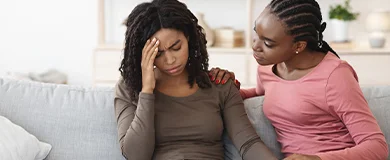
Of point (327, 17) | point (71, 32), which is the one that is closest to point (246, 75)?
point (327, 17)

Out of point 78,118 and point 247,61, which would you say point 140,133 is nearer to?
point 78,118

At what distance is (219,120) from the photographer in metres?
1.75

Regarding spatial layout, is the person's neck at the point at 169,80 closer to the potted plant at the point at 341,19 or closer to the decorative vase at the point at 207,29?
the decorative vase at the point at 207,29

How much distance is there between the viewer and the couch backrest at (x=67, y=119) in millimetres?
1815

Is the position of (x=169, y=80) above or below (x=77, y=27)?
above

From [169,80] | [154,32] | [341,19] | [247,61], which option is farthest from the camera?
[341,19]

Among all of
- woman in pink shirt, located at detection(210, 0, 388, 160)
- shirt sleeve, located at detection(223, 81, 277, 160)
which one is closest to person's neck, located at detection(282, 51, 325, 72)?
woman in pink shirt, located at detection(210, 0, 388, 160)

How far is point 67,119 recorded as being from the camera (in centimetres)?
185

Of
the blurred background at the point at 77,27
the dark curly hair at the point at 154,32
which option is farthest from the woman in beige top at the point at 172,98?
the blurred background at the point at 77,27

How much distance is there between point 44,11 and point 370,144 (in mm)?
3222

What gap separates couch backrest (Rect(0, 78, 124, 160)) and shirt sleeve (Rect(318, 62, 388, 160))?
0.70 meters

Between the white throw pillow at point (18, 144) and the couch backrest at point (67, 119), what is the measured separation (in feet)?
0.18

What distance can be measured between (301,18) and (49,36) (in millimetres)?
2999

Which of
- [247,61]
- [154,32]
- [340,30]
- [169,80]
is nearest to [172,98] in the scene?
[169,80]
